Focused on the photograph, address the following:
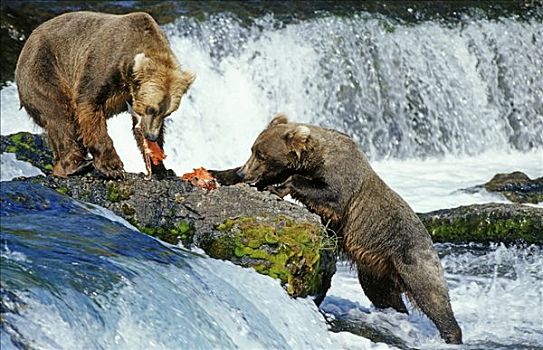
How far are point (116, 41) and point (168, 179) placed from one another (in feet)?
3.39

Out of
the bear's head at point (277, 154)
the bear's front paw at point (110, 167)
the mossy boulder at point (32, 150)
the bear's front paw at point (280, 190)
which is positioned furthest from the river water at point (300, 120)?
the bear's head at point (277, 154)

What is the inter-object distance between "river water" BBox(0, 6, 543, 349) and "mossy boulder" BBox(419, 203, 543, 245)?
17 cm

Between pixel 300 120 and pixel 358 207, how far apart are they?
8.12 meters

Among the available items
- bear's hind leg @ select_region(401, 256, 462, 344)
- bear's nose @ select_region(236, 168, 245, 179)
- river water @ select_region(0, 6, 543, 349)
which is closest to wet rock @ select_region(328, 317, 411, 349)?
river water @ select_region(0, 6, 543, 349)

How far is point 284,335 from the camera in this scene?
6410mm

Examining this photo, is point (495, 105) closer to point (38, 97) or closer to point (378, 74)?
point (378, 74)

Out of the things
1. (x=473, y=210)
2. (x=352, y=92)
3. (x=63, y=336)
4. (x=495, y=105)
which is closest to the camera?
(x=63, y=336)

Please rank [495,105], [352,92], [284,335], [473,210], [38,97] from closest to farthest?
1. [284,335]
2. [38,97]
3. [473,210]
4. [352,92]
5. [495,105]

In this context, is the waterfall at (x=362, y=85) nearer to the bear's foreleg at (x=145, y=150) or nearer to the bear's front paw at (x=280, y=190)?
the bear's foreleg at (x=145, y=150)

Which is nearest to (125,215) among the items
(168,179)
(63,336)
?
(168,179)

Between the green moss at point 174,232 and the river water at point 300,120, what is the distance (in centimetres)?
30

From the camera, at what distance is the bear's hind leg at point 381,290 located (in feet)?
26.3

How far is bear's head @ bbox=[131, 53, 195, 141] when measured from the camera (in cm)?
722

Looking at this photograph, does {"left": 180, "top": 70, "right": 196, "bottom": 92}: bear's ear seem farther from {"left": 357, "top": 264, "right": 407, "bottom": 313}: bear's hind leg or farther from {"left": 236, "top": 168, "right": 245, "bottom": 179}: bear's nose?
{"left": 357, "top": 264, "right": 407, "bottom": 313}: bear's hind leg
